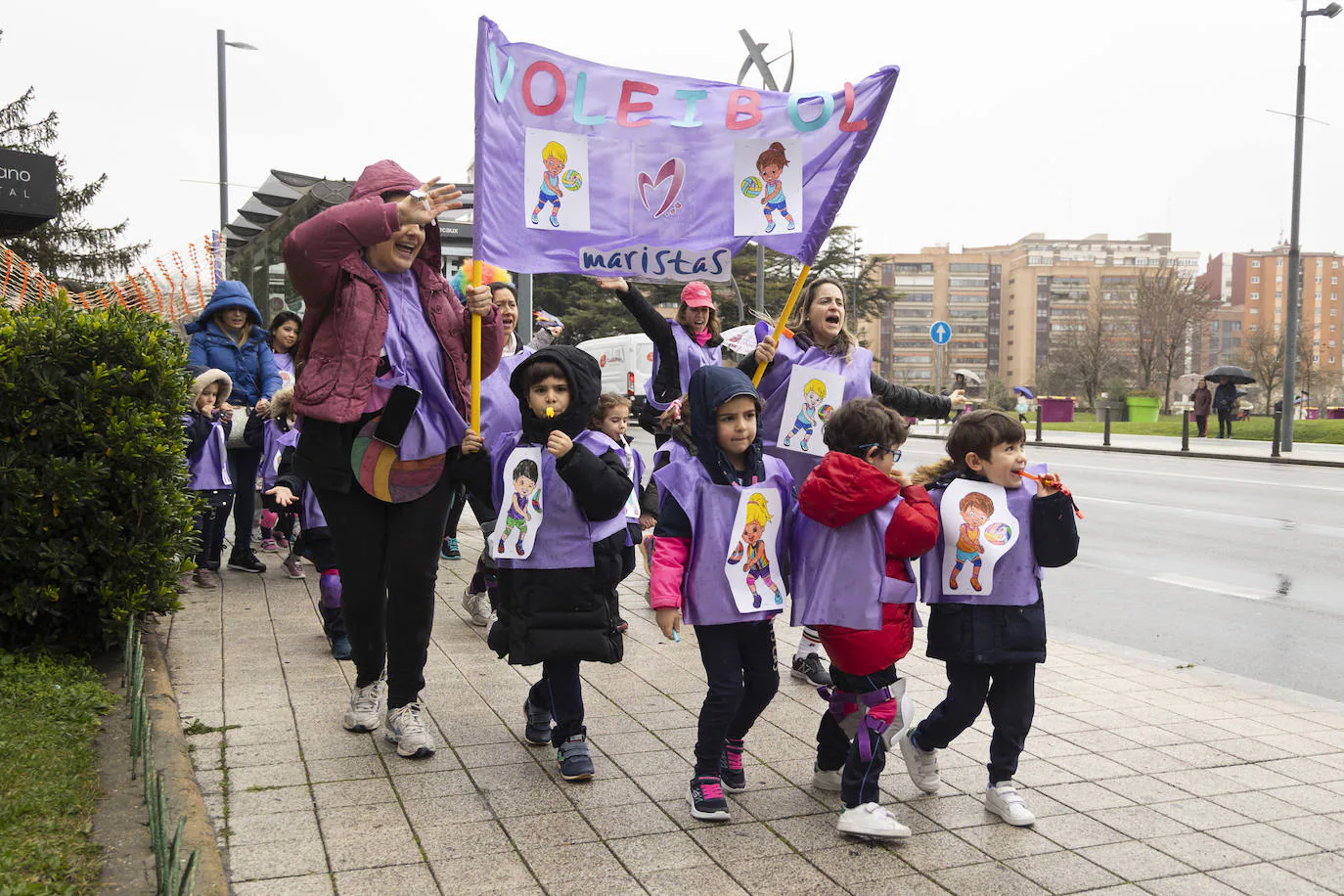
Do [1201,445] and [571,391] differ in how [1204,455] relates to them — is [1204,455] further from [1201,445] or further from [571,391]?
[571,391]

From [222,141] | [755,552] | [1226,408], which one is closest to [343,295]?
[755,552]

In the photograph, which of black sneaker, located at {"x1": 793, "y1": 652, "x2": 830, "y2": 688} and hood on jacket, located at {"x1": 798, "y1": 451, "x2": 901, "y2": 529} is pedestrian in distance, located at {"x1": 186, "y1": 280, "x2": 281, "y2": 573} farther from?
hood on jacket, located at {"x1": 798, "y1": 451, "x2": 901, "y2": 529}

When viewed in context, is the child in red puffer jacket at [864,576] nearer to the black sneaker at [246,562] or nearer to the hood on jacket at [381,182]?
the hood on jacket at [381,182]

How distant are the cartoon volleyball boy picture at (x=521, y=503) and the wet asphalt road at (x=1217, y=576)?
4.13 m

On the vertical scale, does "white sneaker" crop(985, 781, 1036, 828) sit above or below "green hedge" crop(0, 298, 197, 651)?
below

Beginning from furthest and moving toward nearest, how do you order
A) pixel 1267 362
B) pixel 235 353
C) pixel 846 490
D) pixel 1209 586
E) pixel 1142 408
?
pixel 1267 362 < pixel 1142 408 < pixel 1209 586 < pixel 235 353 < pixel 846 490

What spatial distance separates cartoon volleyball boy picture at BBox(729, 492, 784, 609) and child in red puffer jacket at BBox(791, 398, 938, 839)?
137 millimetres

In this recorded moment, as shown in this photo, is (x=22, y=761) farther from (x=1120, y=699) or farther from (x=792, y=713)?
(x=1120, y=699)

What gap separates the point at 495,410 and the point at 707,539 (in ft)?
5.83

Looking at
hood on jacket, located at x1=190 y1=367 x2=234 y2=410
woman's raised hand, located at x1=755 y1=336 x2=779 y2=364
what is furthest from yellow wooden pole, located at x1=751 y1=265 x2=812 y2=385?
hood on jacket, located at x1=190 y1=367 x2=234 y2=410

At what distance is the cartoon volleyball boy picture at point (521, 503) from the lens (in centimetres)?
411

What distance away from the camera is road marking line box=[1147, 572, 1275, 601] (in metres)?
8.84

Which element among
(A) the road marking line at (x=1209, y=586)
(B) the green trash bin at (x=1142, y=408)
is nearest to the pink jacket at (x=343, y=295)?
(A) the road marking line at (x=1209, y=586)

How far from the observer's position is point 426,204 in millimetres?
4062
